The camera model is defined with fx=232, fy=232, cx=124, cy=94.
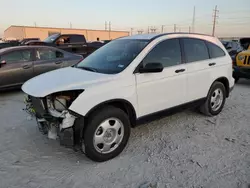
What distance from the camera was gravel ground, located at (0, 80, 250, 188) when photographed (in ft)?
9.38

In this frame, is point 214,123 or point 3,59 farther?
point 3,59

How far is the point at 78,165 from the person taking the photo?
3246 millimetres

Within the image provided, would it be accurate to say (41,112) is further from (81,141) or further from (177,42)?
(177,42)

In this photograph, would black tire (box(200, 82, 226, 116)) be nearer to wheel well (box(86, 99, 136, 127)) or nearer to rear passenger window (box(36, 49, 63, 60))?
wheel well (box(86, 99, 136, 127))

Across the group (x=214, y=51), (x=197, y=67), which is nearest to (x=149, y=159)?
(x=197, y=67)

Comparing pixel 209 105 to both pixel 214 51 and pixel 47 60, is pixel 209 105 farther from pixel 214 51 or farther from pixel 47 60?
pixel 47 60

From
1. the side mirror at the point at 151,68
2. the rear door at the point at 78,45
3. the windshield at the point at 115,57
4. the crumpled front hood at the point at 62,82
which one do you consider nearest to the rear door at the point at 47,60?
the windshield at the point at 115,57

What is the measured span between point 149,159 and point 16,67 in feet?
18.0

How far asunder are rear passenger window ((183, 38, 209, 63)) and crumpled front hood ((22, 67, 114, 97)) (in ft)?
5.79

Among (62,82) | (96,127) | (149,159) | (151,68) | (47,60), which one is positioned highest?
(151,68)

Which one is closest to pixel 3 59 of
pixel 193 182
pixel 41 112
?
pixel 41 112

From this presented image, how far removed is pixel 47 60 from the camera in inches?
305

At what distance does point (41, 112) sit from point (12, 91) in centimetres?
511

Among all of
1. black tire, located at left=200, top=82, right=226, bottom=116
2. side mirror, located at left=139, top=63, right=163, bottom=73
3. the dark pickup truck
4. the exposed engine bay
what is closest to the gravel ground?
black tire, located at left=200, top=82, right=226, bottom=116
